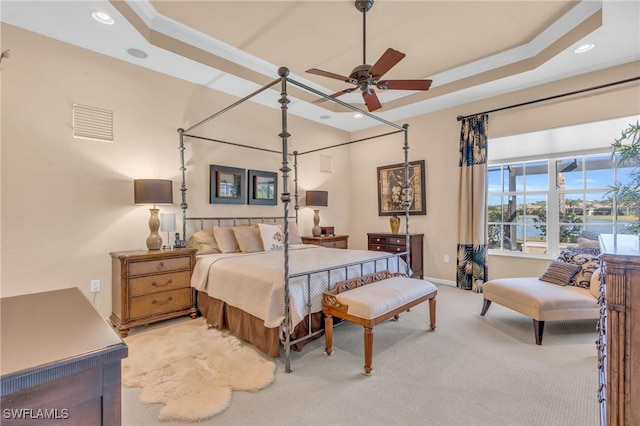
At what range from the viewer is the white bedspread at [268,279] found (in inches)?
90.9

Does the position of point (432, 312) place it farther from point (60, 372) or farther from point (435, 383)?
point (60, 372)

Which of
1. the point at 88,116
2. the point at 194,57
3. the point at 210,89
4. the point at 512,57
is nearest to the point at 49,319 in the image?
the point at 88,116

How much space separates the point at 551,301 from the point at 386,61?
8.47 ft

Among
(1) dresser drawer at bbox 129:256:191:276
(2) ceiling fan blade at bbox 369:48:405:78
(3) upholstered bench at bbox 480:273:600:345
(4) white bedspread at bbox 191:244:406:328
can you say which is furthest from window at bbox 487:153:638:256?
(1) dresser drawer at bbox 129:256:191:276

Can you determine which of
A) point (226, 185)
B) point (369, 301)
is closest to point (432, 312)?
point (369, 301)

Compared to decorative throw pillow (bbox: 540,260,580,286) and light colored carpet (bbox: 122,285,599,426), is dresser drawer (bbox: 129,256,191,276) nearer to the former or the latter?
light colored carpet (bbox: 122,285,599,426)

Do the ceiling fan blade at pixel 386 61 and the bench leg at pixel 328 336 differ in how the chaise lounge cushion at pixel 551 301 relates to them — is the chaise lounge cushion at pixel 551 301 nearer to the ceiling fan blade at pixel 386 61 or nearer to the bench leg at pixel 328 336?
the bench leg at pixel 328 336

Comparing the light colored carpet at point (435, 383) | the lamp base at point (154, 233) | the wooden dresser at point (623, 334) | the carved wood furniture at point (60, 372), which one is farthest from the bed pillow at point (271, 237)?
the wooden dresser at point (623, 334)

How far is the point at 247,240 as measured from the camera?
3691 millimetres

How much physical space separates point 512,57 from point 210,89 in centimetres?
395

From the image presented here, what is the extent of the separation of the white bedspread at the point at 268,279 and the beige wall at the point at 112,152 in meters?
1.12

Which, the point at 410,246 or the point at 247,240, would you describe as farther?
the point at 410,246

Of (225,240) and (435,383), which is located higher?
(225,240)

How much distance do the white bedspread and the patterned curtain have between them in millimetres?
1597
